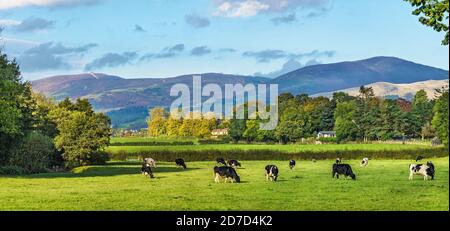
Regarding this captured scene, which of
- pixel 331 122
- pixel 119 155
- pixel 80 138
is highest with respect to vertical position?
pixel 331 122

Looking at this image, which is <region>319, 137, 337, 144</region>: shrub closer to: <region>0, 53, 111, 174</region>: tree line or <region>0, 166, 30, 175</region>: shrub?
<region>0, 53, 111, 174</region>: tree line

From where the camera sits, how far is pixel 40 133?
182 ft

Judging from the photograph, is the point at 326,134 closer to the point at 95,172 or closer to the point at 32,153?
the point at 95,172

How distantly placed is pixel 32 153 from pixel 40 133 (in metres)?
4.27

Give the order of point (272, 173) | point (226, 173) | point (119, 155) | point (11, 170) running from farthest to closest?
point (119, 155) < point (11, 170) < point (272, 173) < point (226, 173)

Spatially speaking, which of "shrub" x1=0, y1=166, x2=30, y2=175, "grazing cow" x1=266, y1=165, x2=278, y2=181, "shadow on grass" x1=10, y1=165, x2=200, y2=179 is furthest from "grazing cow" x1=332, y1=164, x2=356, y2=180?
"shrub" x1=0, y1=166, x2=30, y2=175

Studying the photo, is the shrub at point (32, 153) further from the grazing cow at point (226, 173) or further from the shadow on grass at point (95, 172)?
the grazing cow at point (226, 173)

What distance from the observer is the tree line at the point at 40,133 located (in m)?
45.4

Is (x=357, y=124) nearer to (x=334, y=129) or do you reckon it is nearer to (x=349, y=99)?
(x=334, y=129)

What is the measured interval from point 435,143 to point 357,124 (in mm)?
23570

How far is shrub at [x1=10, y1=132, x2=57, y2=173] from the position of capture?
166 feet

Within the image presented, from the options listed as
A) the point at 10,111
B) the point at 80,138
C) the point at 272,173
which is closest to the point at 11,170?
the point at 10,111

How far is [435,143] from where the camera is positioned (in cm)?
7794
